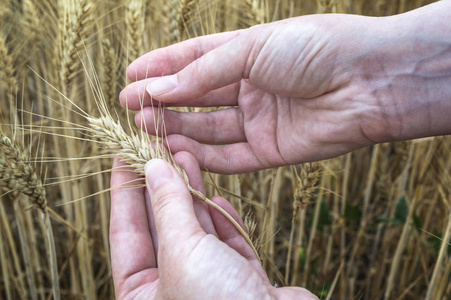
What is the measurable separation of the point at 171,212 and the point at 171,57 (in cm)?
69

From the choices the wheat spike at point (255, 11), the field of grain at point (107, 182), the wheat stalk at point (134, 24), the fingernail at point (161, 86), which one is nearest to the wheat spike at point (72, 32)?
the field of grain at point (107, 182)

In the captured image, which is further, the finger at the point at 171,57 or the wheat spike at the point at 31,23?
the wheat spike at the point at 31,23

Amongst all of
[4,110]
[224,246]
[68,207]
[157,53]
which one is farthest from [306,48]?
[4,110]

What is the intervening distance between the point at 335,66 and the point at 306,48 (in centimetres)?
11

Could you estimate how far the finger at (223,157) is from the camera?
4.76 ft

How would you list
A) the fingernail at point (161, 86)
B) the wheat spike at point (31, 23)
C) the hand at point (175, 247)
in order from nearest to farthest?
the hand at point (175, 247) → the fingernail at point (161, 86) → the wheat spike at point (31, 23)

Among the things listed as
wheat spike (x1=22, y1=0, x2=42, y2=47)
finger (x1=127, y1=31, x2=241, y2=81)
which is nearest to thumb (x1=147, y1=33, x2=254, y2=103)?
finger (x1=127, y1=31, x2=241, y2=81)

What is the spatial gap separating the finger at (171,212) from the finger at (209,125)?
0.39 metres

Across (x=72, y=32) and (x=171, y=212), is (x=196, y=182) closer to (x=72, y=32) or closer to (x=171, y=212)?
(x=171, y=212)

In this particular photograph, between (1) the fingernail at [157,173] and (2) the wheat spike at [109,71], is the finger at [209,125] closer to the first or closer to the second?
(2) the wheat spike at [109,71]

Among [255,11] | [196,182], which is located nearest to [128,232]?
[196,182]

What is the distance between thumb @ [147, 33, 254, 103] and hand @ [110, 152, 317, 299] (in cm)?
20

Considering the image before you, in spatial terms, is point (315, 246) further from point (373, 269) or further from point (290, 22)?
point (290, 22)

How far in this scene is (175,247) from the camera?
3.16ft
